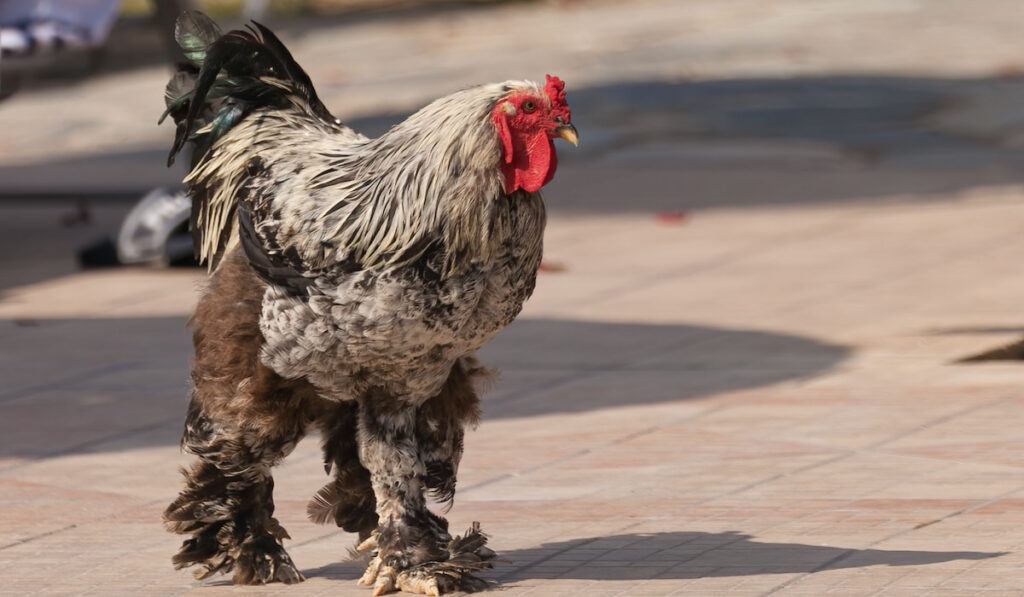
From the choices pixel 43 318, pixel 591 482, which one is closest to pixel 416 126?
pixel 591 482

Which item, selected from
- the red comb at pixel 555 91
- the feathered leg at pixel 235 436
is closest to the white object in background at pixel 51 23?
the feathered leg at pixel 235 436

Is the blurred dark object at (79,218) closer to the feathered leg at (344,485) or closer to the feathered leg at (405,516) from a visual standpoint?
the feathered leg at (344,485)

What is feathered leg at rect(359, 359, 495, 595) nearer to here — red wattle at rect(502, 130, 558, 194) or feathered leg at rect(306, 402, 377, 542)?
feathered leg at rect(306, 402, 377, 542)

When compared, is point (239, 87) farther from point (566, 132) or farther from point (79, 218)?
point (79, 218)

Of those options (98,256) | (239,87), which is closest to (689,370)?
(239,87)

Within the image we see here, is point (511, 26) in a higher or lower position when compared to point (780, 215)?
higher

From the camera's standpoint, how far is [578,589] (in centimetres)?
633

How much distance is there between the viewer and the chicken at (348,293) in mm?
5895

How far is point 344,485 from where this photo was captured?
6680 mm

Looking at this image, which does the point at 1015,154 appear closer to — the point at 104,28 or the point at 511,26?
the point at 104,28

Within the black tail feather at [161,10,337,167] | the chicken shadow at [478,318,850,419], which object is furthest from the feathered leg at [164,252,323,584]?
the chicken shadow at [478,318,850,419]

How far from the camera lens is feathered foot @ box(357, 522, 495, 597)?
6.25 m

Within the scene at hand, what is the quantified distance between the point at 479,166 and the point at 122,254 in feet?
27.1

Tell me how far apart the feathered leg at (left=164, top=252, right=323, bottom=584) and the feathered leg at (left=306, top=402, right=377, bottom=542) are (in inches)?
5.0
